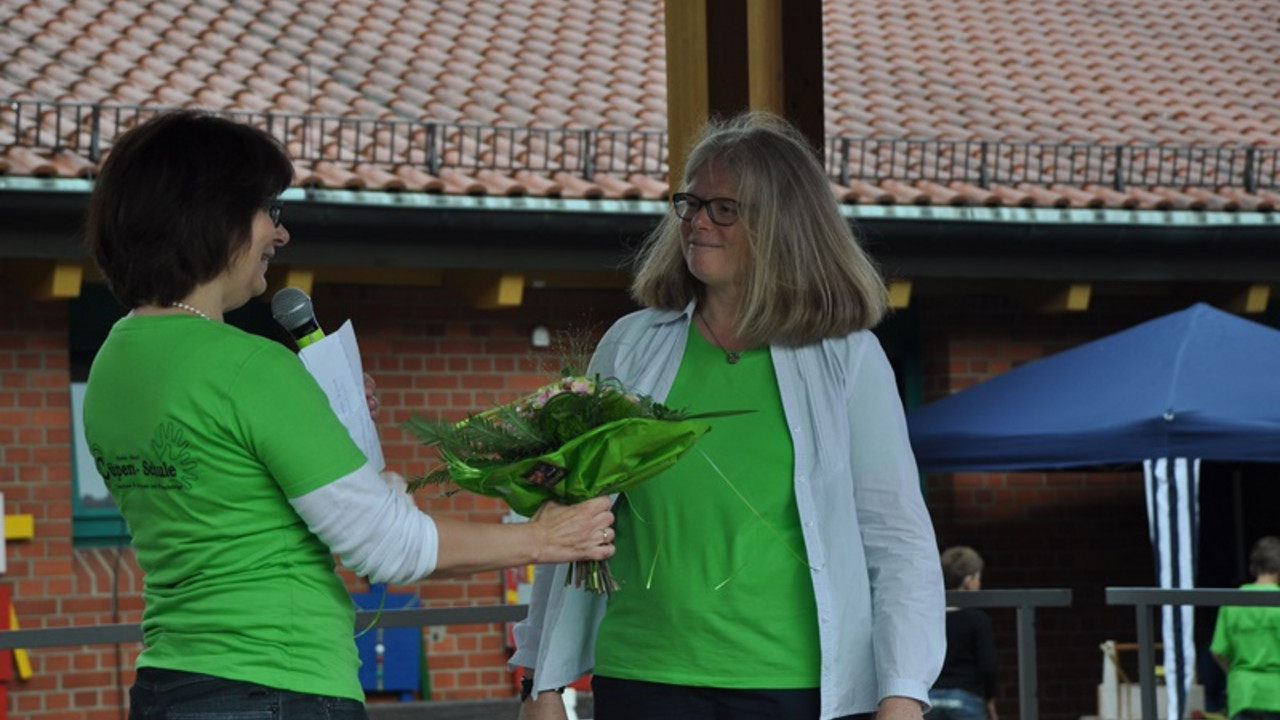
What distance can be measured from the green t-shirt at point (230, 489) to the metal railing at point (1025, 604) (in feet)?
10.0

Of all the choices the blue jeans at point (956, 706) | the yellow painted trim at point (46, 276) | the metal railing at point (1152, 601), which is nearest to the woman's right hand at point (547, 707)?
the metal railing at point (1152, 601)

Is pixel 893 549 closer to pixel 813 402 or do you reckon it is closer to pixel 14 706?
pixel 813 402

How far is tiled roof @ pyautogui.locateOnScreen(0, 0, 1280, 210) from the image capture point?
35.9ft

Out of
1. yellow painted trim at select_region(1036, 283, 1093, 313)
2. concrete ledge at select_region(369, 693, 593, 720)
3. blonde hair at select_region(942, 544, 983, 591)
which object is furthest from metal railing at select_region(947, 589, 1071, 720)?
yellow painted trim at select_region(1036, 283, 1093, 313)

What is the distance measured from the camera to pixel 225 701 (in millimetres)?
2703

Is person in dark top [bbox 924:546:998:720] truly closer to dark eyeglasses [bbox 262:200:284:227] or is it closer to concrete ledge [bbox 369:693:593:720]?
concrete ledge [bbox 369:693:593:720]

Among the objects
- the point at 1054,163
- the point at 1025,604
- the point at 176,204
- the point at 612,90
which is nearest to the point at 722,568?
the point at 176,204

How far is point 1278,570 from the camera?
921 cm

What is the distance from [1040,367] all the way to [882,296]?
25.6ft

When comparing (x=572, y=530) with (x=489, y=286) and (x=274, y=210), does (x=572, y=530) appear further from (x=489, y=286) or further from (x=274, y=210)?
(x=489, y=286)

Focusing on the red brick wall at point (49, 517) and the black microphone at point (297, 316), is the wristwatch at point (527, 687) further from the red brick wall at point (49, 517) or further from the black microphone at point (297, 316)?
the red brick wall at point (49, 517)

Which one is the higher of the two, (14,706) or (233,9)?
(233,9)

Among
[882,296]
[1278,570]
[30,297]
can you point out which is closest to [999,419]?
[1278,570]

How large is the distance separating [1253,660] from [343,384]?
6.24 m
